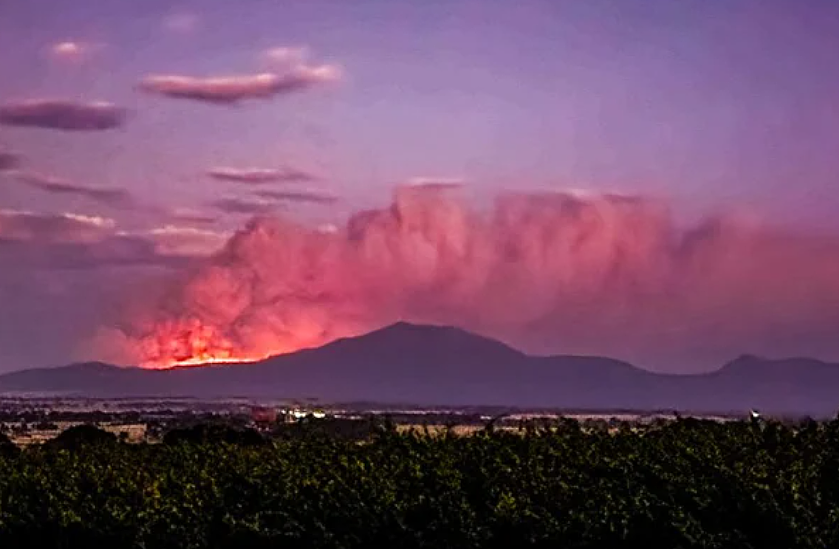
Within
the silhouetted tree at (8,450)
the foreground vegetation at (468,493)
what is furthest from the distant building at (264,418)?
the foreground vegetation at (468,493)

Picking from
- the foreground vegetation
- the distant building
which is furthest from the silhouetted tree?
the foreground vegetation

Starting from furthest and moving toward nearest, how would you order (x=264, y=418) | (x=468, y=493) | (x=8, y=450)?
(x=264, y=418) < (x=8, y=450) < (x=468, y=493)

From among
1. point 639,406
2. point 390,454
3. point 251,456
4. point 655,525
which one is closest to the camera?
point 655,525

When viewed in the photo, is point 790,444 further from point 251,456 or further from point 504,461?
point 251,456


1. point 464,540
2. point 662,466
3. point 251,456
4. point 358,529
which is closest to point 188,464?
point 251,456

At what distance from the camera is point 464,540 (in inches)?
435

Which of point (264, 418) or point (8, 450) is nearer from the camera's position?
point (8, 450)

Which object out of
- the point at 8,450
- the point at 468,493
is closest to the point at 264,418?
the point at 8,450

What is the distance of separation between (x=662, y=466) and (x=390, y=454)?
2.88 m

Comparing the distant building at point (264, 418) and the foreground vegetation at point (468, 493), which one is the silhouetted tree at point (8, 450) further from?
the foreground vegetation at point (468, 493)

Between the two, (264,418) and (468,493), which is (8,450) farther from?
(468,493)

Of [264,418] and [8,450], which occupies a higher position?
[264,418]

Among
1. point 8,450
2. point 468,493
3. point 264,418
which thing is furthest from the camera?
point 264,418

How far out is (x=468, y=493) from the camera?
11.6 meters
